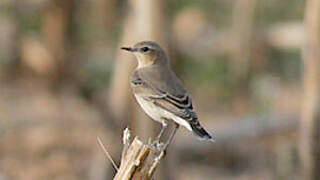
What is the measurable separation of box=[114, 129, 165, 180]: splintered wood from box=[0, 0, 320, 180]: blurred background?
347 centimetres

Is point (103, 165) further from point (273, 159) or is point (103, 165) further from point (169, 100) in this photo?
point (169, 100)

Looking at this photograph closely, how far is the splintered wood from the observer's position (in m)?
4.95

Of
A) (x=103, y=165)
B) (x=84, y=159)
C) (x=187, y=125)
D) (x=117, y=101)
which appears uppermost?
(x=187, y=125)

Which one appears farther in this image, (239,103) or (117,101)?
(239,103)

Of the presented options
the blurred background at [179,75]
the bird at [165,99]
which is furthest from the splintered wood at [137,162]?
the blurred background at [179,75]

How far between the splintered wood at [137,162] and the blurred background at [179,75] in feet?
11.4

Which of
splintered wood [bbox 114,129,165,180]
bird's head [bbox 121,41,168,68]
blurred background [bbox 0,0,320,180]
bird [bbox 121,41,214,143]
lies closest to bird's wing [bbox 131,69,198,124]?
bird [bbox 121,41,214,143]

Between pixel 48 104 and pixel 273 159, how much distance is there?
386cm

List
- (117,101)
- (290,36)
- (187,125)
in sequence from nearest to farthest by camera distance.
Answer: (187,125) < (117,101) < (290,36)

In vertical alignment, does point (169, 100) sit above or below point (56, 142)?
above

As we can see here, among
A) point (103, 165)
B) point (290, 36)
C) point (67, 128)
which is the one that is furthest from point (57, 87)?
point (103, 165)

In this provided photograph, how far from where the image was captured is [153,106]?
19.0ft

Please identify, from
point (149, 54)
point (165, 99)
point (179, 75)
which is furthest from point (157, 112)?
point (179, 75)

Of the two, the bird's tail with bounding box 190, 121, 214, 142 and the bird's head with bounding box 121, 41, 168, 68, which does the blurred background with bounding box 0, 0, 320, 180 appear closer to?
the bird's head with bounding box 121, 41, 168, 68
